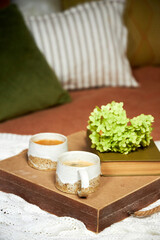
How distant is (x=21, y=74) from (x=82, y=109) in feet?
0.92

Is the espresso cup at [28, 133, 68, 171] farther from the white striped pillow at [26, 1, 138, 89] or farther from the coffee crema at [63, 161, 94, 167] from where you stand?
the white striped pillow at [26, 1, 138, 89]

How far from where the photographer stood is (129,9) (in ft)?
7.16

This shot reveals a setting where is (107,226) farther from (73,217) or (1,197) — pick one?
(1,197)

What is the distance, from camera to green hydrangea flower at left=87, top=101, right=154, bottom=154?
3.01 feet

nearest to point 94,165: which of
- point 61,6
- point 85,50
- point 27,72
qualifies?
point 27,72

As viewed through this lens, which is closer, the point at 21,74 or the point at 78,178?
the point at 78,178

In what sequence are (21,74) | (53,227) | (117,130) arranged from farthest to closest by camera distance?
(21,74)
(117,130)
(53,227)

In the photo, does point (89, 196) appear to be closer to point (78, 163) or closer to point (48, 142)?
point (78, 163)

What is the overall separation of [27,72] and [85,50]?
1.25ft

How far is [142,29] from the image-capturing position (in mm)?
2209

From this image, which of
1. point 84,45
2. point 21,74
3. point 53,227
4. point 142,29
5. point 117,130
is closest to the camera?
point 53,227

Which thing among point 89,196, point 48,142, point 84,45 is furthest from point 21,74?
point 89,196

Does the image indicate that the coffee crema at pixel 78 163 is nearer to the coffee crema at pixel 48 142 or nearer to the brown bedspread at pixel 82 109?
the coffee crema at pixel 48 142

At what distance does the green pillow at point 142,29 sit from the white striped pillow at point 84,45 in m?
0.21
